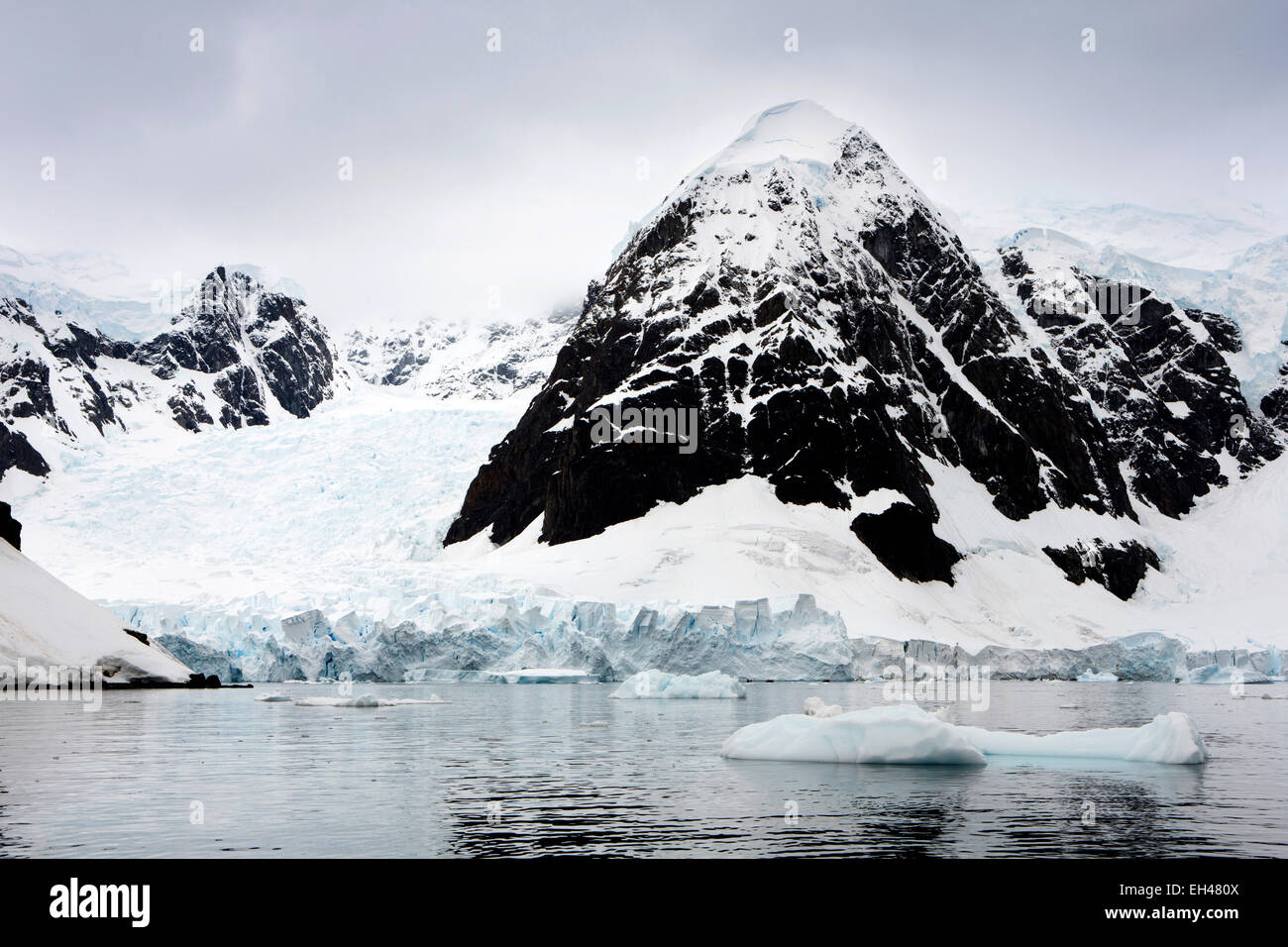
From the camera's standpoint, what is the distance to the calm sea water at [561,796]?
54.0 ft

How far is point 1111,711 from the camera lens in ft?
160

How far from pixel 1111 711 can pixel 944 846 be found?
36.2 metres

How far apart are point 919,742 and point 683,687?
108ft

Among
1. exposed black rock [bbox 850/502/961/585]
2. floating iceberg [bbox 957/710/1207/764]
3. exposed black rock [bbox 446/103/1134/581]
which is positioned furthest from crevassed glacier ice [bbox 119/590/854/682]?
exposed black rock [bbox 446/103/1134/581]

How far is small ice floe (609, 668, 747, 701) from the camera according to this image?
57388mm

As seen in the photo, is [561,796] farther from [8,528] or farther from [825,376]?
[825,376]

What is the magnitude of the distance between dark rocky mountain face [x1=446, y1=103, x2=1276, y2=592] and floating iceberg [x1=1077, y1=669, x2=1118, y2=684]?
27952 mm

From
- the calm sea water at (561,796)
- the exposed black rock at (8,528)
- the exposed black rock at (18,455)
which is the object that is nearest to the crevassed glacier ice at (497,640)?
the exposed black rock at (8,528)

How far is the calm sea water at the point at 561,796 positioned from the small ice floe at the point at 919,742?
16.0 inches

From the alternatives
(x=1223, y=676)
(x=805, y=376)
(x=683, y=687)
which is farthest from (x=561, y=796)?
(x=805, y=376)

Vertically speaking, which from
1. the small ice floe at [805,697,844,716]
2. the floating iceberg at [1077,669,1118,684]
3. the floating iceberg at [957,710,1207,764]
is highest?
the small ice floe at [805,697,844,716]

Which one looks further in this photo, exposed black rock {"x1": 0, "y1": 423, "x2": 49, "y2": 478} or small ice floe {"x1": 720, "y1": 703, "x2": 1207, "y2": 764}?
exposed black rock {"x1": 0, "y1": 423, "x2": 49, "y2": 478}

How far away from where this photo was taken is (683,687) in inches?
2270

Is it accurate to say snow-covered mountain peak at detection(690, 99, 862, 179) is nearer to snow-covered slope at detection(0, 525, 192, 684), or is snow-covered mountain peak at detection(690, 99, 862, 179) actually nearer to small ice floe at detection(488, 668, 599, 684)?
small ice floe at detection(488, 668, 599, 684)
